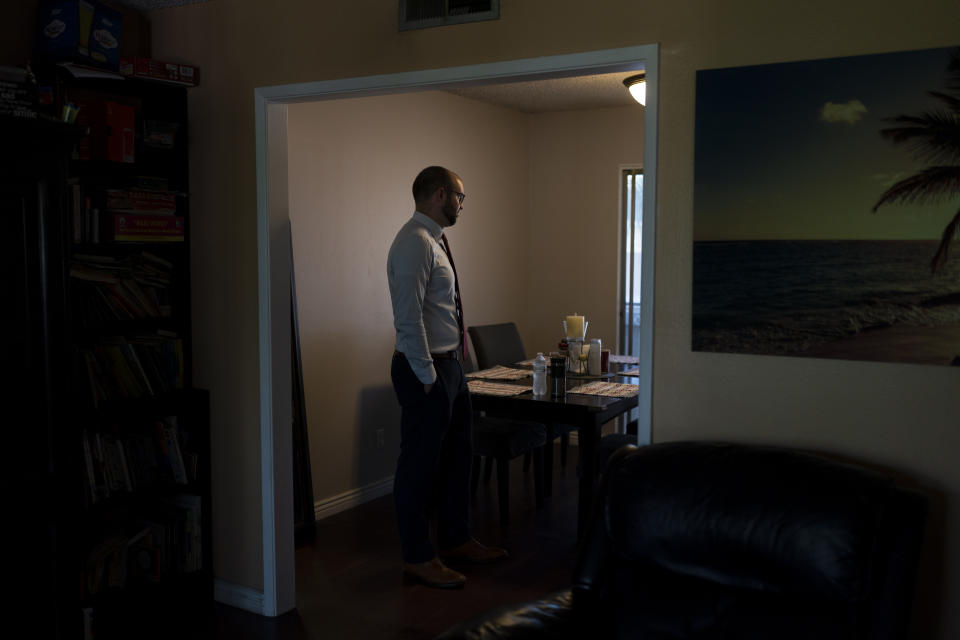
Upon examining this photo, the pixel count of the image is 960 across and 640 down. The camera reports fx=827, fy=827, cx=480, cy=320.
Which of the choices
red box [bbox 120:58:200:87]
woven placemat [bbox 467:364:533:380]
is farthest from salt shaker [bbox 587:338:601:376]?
red box [bbox 120:58:200:87]

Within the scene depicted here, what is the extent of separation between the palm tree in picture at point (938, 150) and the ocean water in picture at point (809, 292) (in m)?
0.07

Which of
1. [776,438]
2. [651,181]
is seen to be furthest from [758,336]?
[651,181]

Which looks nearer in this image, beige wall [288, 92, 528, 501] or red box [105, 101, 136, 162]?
red box [105, 101, 136, 162]

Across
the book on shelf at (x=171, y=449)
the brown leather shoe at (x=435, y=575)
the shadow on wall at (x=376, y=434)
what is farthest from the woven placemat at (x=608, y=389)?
the book on shelf at (x=171, y=449)

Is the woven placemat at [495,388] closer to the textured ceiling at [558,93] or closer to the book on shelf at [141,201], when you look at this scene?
the book on shelf at [141,201]

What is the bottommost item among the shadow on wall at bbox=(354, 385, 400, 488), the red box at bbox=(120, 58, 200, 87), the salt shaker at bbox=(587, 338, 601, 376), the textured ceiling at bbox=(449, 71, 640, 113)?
the shadow on wall at bbox=(354, 385, 400, 488)

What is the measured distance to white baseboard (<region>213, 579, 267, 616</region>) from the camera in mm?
3080

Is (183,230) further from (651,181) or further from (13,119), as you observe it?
(651,181)

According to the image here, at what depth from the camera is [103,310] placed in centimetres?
286

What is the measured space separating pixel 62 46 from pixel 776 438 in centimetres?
251

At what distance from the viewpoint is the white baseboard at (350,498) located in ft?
13.8

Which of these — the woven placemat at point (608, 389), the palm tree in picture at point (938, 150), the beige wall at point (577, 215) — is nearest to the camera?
the palm tree in picture at point (938, 150)

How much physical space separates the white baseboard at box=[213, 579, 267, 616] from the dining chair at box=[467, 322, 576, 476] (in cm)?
182

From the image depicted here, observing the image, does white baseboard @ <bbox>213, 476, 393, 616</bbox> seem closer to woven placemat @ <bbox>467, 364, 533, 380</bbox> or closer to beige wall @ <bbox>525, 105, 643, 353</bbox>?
woven placemat @ <bbox>467, 364, 533, 380</bbox>
